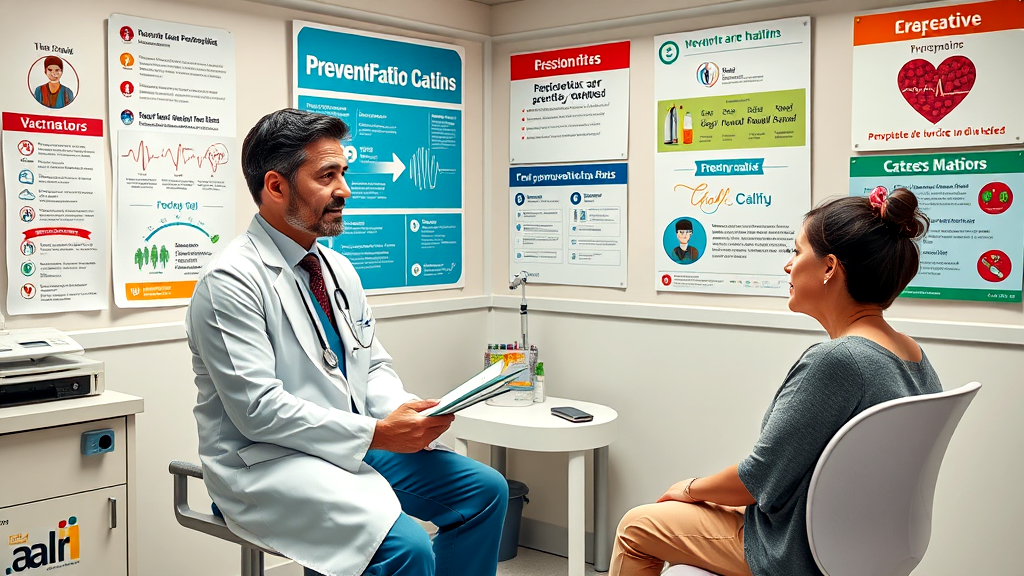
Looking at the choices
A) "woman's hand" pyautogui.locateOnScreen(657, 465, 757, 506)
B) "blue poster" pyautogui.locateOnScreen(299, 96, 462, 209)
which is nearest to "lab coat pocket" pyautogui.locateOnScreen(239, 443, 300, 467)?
"woman's hand" pyautogui.locateOnScreen(657, 465, 757, 506)

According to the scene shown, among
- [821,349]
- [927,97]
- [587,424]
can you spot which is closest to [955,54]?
[927,97]

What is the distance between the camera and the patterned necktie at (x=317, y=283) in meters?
2.32

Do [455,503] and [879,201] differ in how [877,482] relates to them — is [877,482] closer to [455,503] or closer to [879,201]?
[879,201]

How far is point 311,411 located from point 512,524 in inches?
75.1


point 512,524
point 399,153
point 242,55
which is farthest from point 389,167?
point 512,524

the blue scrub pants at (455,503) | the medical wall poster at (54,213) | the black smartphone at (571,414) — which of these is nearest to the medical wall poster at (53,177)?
the medical wall poster at (54,213)

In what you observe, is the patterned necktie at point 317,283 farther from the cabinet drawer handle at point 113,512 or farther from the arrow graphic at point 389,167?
the arrow graphic at point 389,167

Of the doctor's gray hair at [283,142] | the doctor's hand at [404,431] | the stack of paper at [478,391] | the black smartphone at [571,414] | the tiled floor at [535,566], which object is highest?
the doctor's gray hair at [283,142]

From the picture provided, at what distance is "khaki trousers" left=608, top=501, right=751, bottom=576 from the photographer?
79.7 inches

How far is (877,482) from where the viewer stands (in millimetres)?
1788

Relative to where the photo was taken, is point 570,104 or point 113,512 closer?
point 113,512

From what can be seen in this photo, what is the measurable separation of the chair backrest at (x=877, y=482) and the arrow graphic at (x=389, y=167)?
2.31 metres

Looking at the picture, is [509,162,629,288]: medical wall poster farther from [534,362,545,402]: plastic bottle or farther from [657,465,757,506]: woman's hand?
[657,465,757,506]: woman's hand

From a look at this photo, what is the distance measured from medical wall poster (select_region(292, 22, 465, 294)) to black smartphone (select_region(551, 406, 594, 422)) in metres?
0.82
